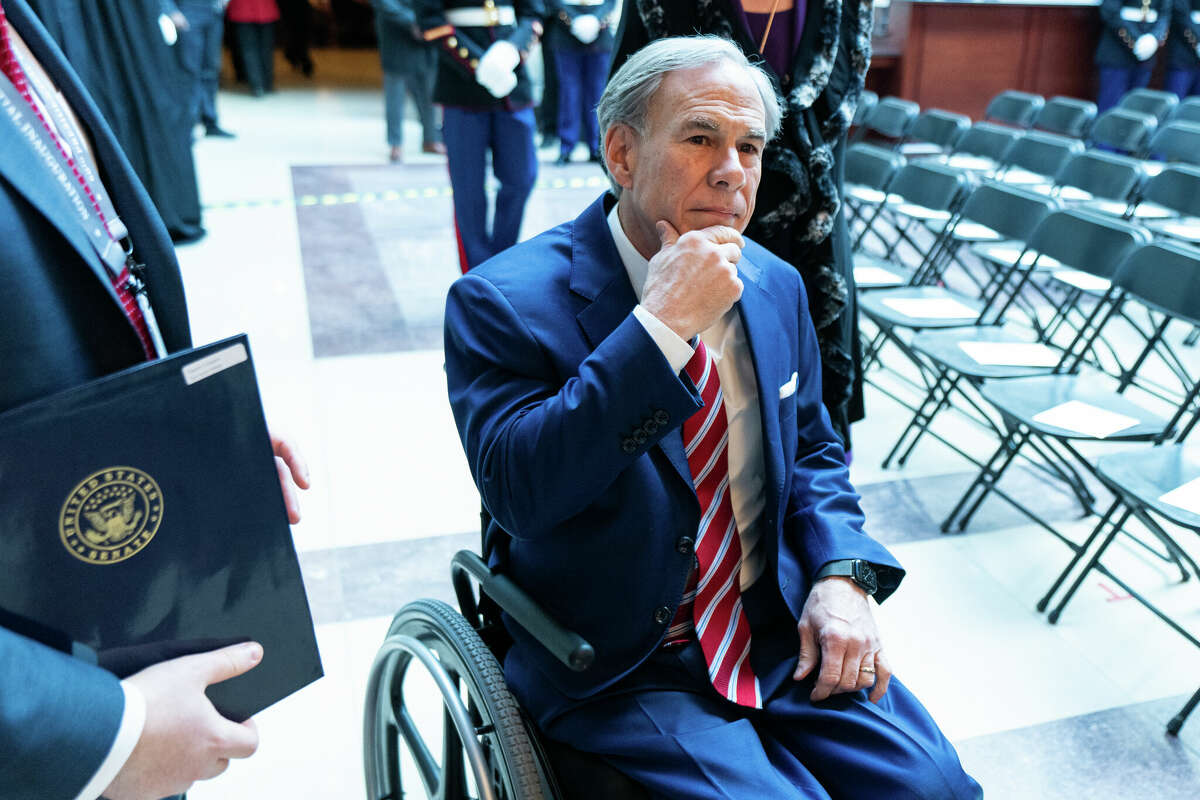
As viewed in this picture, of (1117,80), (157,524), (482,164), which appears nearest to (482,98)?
(482,164)

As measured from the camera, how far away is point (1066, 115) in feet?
23.1

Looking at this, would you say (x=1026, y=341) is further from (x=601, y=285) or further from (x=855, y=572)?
(x=601, y=285)

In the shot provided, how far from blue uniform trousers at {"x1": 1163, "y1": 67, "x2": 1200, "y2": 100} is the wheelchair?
32.8 feet

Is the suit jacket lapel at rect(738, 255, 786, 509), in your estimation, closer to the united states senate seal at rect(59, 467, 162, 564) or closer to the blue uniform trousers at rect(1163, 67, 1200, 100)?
the united states senate seal at rect(59, 467, 162, 564)

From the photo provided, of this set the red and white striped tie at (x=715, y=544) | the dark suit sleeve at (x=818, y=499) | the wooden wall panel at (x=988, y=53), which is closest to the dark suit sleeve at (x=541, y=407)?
the red and white striped tie at (x=715, y=544)

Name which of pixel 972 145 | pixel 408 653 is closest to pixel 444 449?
pixel 408 653

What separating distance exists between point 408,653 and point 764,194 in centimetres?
131

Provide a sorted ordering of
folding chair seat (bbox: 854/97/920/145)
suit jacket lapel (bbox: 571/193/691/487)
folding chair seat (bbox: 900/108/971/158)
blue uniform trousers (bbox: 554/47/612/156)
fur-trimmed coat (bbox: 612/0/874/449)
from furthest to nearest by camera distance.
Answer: blue uniform trousers (bbox: 554/47/612/156)
folding chair seat (bbox: 854/97/920/145)
folding chair seat (bbox: 900/108/971/158)
fur-trimmed coat (bbox: 612/0/874/449)
suit jacket lapel (bbox: 571/193/691/487)

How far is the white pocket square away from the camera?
1629mm

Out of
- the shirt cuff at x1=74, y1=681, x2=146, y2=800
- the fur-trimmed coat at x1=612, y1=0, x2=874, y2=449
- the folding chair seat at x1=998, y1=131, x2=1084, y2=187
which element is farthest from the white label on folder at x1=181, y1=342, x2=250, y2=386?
the folding chair seat at x1=998, y1=131, x2=1084, y2=187

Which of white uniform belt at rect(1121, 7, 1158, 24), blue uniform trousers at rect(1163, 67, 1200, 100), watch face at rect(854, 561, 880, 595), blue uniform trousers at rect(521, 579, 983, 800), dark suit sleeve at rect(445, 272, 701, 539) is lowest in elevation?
blue uniform trousers at rect(1163, 67, 1200, 100)

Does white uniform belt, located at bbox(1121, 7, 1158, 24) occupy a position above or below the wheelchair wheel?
above

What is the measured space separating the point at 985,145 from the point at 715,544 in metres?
5.31

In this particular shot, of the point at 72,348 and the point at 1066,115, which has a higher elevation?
the point at 72,348
